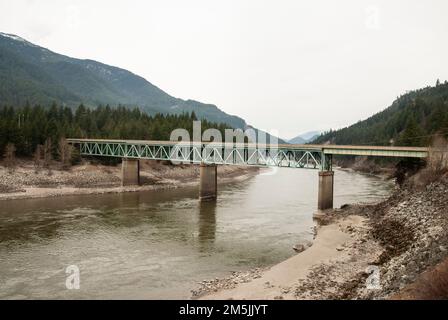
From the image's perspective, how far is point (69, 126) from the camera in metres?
94.8

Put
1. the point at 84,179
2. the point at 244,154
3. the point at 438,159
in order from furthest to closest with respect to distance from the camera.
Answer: the point at 84,179 → the point at 244,154 → the point at 438,159

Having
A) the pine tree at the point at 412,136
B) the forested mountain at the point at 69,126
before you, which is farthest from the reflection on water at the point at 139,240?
the forested mountain at the point at 69,126

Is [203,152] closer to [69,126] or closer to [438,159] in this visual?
[438,159]

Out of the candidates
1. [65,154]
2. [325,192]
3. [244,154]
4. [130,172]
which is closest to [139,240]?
[325,192]

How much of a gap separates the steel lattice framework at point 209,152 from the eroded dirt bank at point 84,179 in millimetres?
4058

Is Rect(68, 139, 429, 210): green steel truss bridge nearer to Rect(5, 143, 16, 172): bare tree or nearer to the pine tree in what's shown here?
Rect(5, 143, 16, 172): bare tree

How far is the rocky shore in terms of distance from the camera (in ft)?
67.2

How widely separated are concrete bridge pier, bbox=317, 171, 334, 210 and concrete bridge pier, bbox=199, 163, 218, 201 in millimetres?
19312

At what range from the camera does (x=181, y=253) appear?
31.8 meters

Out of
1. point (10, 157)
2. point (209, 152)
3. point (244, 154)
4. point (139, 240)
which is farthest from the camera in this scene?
point (10, 157)

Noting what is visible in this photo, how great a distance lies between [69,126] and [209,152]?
140 feet

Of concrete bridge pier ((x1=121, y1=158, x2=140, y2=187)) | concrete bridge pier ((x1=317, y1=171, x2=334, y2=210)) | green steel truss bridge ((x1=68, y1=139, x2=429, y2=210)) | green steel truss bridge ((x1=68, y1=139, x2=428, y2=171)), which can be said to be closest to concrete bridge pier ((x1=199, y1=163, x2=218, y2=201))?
green steel truss bridge ((x1=68, y1=139, x2=429, y2=210))

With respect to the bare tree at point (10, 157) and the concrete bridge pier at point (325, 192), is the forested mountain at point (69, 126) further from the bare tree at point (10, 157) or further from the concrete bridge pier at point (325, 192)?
the concrete bridge pier at point (325, 192)

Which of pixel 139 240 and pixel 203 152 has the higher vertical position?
pixel 203 152
